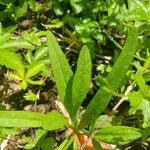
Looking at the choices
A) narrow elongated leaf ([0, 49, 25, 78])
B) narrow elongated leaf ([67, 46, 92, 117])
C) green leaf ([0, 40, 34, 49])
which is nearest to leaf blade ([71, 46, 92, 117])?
narrow elongated leaf ([67, 46, 92, 117])

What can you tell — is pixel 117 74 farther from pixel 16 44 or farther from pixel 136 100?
pixel 16 44

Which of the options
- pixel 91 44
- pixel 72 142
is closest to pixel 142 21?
pixel 91 44

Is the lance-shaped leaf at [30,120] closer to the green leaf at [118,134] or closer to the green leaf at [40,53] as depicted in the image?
the green leaf at [118,134]

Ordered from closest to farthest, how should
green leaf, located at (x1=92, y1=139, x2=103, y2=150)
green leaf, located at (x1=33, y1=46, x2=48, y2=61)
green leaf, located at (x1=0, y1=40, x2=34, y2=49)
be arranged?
green leaf, located at (x1=92, y1=139, x2=103, y2=150)
green leaf, located at (x1=0, y1=40, x2=34, y2=49)
green leaf, located at (x1=33, y1=46, x2=48, y2=61)

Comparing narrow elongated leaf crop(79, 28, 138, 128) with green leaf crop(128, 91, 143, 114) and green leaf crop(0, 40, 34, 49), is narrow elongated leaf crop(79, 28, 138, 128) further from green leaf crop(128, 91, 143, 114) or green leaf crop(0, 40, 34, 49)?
green leaf crop(0, 40, 34, 49)

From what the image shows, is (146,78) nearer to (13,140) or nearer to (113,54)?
(113,54)

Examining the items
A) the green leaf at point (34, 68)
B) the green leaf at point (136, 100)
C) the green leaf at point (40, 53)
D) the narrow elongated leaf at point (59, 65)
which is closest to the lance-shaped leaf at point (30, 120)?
the narrow elongated leaf at point (59, 65)
